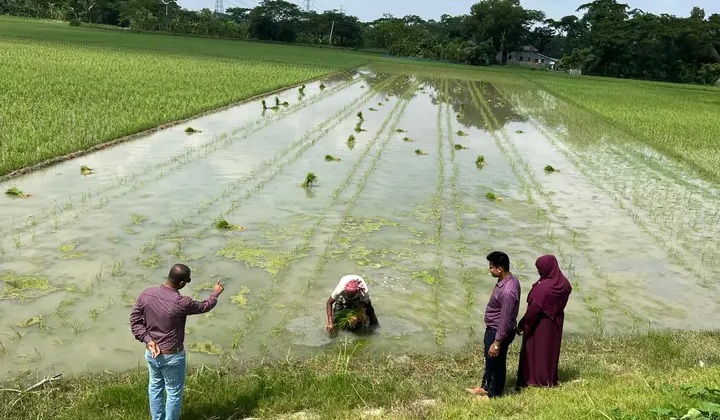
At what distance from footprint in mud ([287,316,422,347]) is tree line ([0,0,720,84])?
2821 inches

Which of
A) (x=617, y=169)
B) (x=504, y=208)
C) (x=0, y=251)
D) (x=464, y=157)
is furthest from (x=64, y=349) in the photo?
(x=617, y=169)

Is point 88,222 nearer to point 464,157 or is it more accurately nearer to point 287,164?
point 287,164

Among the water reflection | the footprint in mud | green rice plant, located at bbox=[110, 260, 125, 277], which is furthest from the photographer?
the water reflection

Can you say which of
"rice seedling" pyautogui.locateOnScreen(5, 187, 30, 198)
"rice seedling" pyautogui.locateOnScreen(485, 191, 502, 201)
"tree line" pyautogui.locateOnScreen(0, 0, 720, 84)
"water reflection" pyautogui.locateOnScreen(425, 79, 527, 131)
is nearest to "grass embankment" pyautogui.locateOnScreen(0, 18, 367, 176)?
"rice seedling" pyautogui.locateOnScreen(5, 187, 30, 198)

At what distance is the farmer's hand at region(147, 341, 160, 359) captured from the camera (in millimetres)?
4246

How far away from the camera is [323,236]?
31.7ft

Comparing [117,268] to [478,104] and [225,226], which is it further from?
[478,104]

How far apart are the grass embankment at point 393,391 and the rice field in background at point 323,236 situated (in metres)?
0.48

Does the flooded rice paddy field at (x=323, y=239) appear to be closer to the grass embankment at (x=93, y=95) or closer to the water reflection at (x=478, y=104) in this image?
the grass embankment at (x=93, y=95)

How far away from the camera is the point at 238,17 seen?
149m

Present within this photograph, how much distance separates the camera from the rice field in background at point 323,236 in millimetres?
6625

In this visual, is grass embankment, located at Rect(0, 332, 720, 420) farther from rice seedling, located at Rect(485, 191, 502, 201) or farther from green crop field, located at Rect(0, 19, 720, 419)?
rice seedling, located at Rect(485, 191, 502, 201)

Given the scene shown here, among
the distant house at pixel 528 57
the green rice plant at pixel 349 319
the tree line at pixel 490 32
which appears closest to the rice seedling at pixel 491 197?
the green rice plant at pixel 349 319

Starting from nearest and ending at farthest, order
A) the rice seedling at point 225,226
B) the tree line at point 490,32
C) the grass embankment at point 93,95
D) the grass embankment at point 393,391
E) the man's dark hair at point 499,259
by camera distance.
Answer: the grass embankment at point 393,391 < the man's dark hair at point 499,259 < the rice seedling at point 225,226 < the grass embankment at point 93,95 < the tree line at point 490,32
